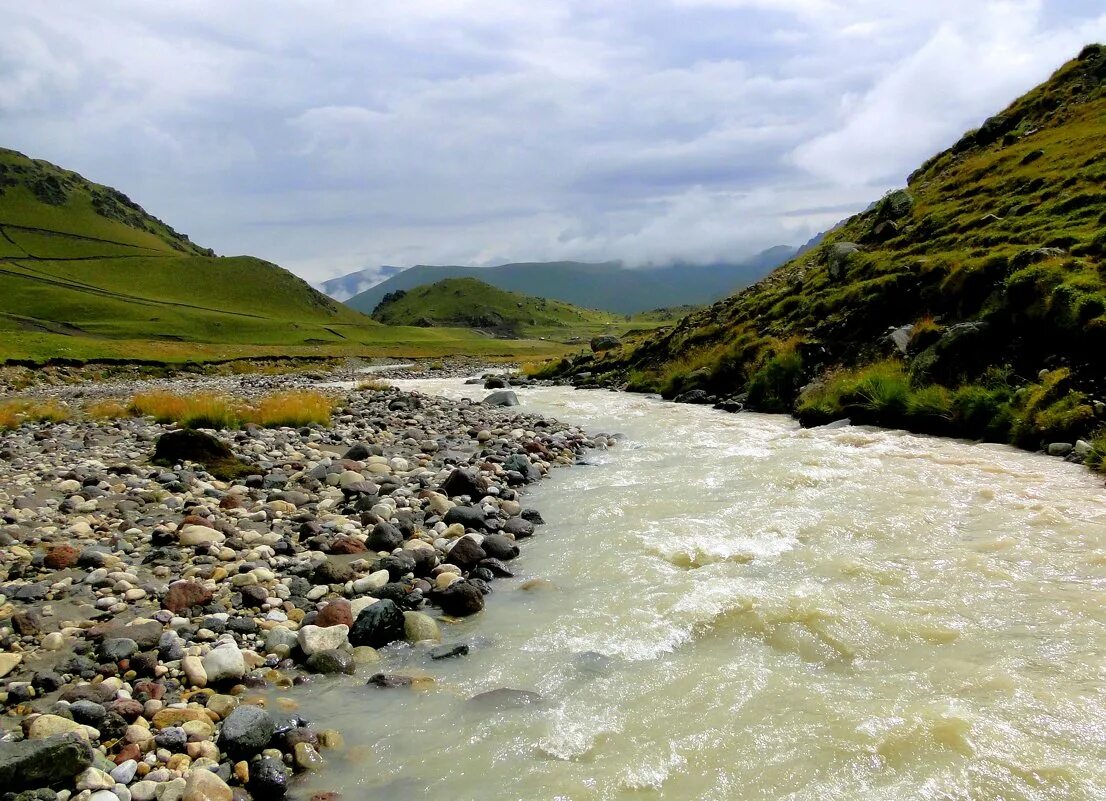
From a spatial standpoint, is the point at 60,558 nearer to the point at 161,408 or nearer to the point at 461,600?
the point at 461,600

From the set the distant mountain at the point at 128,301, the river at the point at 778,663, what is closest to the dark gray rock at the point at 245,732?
the river at the point at 778,663

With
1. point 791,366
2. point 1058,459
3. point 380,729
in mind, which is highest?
point 791,366

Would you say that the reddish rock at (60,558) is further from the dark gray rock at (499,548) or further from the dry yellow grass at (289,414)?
the dry yellow grass at (289,414)

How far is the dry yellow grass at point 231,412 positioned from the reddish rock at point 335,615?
514 inches

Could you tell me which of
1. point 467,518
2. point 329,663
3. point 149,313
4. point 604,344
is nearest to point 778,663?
point 329,663

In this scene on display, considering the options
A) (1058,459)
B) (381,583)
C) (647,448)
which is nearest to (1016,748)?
(381,583)

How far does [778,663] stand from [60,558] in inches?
319

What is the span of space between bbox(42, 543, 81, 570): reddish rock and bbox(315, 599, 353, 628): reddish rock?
343 cm

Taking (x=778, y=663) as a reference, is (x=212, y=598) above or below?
above

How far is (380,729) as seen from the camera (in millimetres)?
5137

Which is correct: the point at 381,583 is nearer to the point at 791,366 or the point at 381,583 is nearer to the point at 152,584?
the point at 152,584

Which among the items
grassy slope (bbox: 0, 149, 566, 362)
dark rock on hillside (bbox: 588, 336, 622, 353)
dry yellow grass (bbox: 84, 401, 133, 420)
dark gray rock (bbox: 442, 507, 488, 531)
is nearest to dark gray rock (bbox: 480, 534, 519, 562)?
dark gray rock (bbox: 442, 507, 488, 531)

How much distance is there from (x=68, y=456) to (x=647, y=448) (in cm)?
1312

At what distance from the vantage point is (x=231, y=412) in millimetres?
19484
